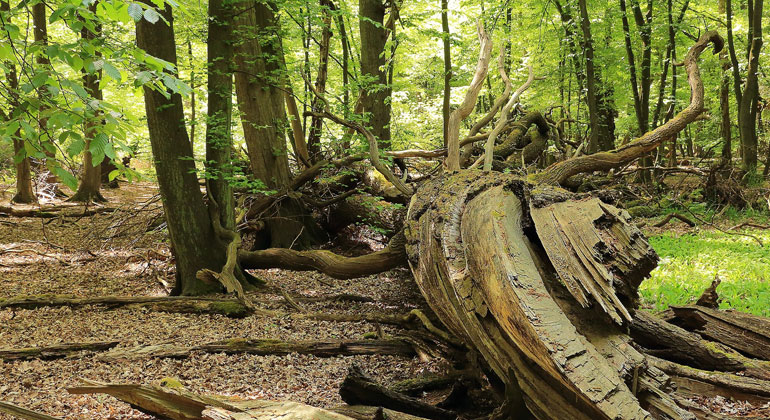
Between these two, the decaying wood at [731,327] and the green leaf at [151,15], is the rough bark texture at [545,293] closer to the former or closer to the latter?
the decaying wood at [731,327]

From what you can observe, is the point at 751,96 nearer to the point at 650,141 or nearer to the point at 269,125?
the point at 650,141

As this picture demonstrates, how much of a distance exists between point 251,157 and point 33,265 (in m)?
3.93

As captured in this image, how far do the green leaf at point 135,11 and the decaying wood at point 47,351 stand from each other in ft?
10.7

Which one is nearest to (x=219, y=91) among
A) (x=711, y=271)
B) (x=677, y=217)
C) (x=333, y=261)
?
(x=333, y=261)

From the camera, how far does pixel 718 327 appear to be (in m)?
3.70

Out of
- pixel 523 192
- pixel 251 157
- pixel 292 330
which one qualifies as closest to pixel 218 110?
pixel 251 157

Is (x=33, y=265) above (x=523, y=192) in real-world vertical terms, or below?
below

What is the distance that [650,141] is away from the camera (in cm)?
600

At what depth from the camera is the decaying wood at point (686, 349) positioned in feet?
10.5

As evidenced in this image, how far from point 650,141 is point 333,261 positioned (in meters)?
4.26

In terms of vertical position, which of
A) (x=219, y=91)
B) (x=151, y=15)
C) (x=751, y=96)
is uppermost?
(x=751, y=96)

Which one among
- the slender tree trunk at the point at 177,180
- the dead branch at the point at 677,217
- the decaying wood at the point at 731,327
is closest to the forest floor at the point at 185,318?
the dead branch at the point at 677,217

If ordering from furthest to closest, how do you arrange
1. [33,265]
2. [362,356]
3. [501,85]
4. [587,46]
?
1. [501,85]
2. [587,46]
3. [33,265]
4. [362,356]

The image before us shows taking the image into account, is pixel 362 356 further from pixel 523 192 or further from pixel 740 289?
pixel 740 289
